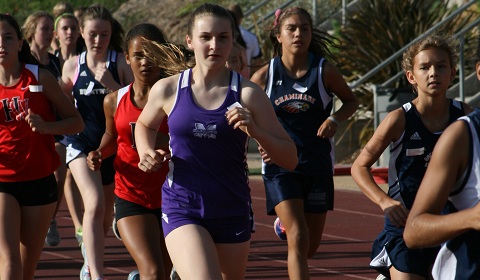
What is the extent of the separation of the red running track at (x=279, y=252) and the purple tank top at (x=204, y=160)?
142 inches

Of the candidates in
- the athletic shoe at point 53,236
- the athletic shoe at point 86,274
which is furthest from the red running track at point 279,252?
the athletic shoe at point 86,274

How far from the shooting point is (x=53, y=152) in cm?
693

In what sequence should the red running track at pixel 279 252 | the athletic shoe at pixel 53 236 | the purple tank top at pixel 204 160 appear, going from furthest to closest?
the athletic shoe at pixel 53 236
the red running track at pixel 279 252
the purple tank top at pixel 204 160

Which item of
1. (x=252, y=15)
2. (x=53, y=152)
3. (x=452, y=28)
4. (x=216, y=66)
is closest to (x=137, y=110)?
(x=53, y=152)

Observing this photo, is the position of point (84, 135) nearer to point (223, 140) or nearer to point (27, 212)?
point (27, 212)

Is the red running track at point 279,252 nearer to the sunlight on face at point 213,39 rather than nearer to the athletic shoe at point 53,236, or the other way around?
the athletic shoe at point 53,236

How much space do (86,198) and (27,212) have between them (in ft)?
5.21

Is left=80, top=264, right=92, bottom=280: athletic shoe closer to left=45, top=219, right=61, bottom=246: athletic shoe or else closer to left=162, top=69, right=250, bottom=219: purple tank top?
left=45, top=219, right=61, bottom=246: athletic shoe

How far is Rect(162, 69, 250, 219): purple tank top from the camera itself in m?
5.25

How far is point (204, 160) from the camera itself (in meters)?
5.30

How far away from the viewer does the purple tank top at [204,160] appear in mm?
5246

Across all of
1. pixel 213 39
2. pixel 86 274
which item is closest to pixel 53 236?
pixel 86 274

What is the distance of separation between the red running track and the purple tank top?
11.8 ft

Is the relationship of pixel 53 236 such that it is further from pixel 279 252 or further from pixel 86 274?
pixel 86 274
